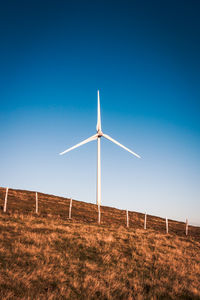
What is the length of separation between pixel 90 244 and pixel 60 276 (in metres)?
6.31

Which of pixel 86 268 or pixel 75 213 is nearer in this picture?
pixel 86 268

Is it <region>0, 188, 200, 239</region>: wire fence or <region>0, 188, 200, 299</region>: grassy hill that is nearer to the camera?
<region>0, 188, 200, 299</region>: grassy hill

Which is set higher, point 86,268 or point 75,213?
point 75,213

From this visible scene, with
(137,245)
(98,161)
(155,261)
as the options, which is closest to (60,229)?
(137,245)

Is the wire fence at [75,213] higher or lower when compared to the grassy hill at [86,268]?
higher

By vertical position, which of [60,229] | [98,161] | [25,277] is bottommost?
[25,277]

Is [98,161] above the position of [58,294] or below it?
above

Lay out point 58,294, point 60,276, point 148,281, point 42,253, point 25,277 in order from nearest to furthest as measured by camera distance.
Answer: point 58,294 → point 25,277 → point 60,276 → point 148,281 → point 42,253

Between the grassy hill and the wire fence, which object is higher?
the wire fence

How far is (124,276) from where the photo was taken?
1214cm

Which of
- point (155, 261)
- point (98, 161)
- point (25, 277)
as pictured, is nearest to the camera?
point (25, 277)

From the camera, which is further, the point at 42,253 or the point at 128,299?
the point at 42,253

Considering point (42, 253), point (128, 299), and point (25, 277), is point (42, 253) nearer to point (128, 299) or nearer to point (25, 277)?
point (25, 277)

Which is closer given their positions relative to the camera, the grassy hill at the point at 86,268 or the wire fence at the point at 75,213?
the grassy hill at the point at 86,268
